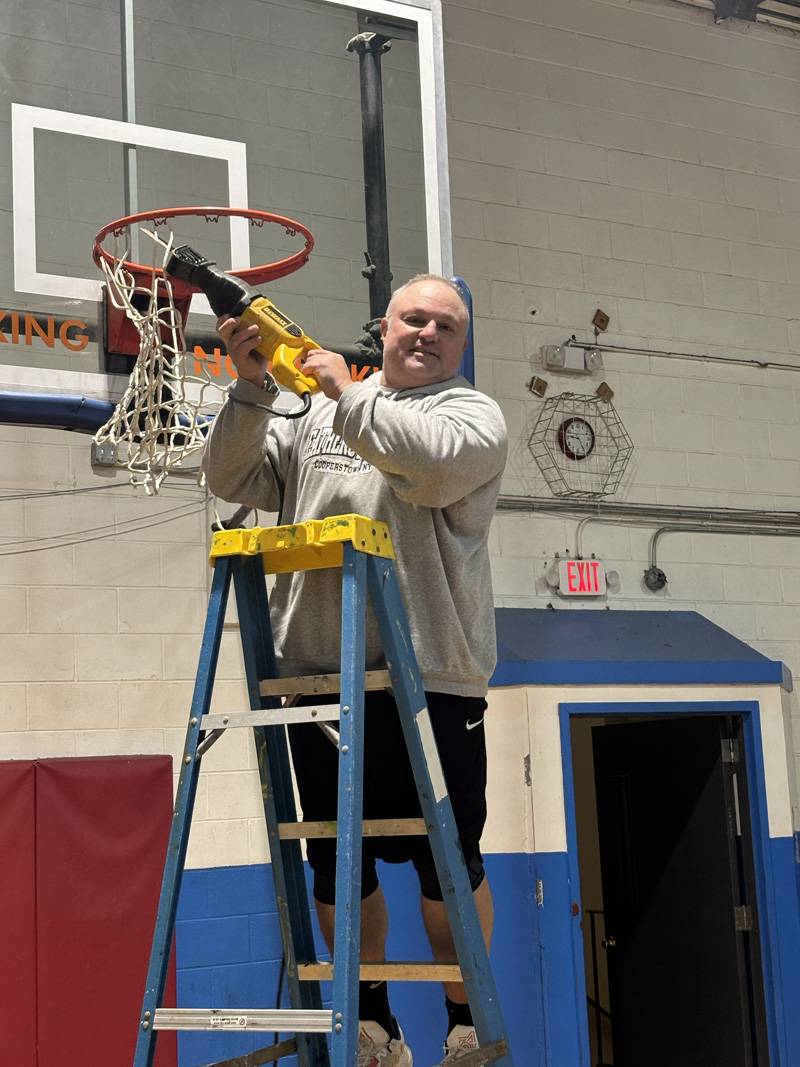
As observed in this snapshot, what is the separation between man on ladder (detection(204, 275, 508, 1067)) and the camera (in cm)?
235

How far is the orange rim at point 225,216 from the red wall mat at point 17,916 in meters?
2.22

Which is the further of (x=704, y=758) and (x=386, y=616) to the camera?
(x=704, y=758)

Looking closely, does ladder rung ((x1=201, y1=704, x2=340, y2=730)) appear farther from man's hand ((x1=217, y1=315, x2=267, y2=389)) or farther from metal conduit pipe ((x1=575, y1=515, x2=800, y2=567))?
metal conduit pipe ((x1=575, y1=515, x2=800, y2=567))

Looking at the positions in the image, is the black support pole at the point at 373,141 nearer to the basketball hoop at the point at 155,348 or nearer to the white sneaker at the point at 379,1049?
the basketball hoop at the point at 155,348

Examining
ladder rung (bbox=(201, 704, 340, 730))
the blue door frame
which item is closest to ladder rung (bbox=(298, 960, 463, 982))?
ladder rung (bbox=(201, 704, 340, 730))

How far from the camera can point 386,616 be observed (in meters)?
2.21

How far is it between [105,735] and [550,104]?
399 centimetres

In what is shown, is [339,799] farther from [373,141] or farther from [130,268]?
[373,141]

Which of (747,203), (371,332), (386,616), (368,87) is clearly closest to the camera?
(386,616)

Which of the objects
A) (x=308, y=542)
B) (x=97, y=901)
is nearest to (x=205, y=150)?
(x=308, y=542)

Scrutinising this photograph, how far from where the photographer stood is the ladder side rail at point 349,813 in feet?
6.36

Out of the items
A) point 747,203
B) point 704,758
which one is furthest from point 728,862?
point 747,203

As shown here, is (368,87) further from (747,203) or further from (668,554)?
(747,203)

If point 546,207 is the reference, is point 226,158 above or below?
below
